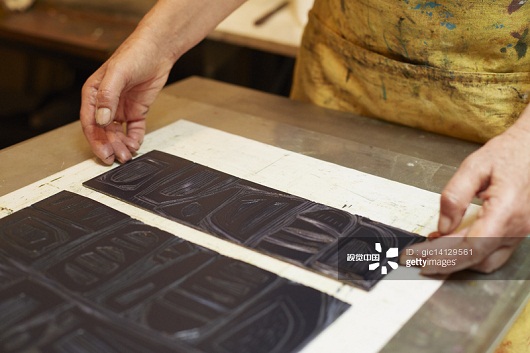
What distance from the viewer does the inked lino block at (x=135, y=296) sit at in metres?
0.90

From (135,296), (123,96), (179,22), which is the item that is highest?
(179,22)

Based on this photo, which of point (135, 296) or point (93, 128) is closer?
point (135, 296)

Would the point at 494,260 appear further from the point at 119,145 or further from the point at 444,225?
the point at 119,145

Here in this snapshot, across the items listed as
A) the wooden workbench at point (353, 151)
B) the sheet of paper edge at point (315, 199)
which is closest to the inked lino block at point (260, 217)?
the sheet of paper edge at point (315, 199)

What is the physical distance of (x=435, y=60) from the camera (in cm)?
144

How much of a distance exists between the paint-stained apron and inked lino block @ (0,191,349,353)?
69cm

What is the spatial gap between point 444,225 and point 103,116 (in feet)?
2.48

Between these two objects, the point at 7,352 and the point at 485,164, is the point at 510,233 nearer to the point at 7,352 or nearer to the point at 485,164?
the point at 485,164

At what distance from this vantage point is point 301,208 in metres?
1.23

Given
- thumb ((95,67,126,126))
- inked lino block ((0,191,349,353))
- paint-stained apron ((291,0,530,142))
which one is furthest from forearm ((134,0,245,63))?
inked lino block ((0,191,349,353))

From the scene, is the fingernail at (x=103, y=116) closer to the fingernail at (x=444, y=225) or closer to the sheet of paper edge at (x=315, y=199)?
the sheet of paper edge at (x=315, y=199)

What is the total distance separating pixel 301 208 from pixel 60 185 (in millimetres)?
507

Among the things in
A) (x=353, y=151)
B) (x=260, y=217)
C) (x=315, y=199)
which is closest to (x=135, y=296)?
(x=260, y=217)

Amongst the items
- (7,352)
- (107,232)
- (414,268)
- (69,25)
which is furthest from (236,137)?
(69,25)
